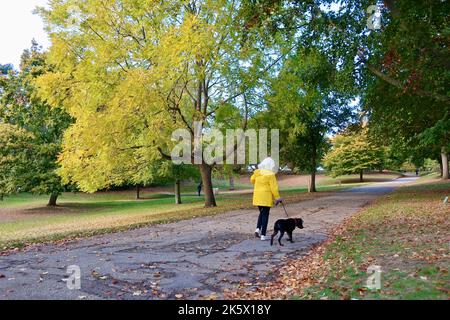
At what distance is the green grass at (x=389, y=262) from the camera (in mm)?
4805

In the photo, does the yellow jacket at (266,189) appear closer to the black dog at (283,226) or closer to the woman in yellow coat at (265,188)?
the woman in yellow coat at (265,188)

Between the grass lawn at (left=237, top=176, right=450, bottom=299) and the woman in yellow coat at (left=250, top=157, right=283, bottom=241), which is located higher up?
the woman in yellow coat at (left=250, top=157, right=283, bottom=241)

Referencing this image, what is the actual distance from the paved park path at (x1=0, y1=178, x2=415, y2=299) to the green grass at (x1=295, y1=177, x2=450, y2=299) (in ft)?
3.08

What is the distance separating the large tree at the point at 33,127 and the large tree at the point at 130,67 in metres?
11.9

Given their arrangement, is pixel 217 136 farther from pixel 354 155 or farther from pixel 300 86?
pixel 354 155

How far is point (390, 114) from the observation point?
64.4ft

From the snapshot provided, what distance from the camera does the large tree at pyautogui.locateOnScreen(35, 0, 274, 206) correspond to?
53.7 ft

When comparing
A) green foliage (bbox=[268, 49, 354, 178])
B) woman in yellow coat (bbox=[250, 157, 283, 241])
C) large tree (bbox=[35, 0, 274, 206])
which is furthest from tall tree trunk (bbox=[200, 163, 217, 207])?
woman in yellow coat (bbox=[250, 157, 283, 241])

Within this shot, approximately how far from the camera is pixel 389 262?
640cm

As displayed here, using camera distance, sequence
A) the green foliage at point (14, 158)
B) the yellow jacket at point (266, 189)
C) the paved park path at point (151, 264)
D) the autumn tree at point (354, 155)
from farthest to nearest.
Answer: the autumn tree at point (354, 155), the green foliage at point (14, 158), the yellow jacket at point (266, 189), the paved park path at point (151, 264)

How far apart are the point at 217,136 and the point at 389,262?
15.1m

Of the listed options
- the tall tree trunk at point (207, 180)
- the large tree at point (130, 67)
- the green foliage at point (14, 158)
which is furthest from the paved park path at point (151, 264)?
the green foliage at point (14, 158)

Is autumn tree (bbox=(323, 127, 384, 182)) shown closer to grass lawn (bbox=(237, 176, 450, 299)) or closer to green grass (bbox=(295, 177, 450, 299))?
green grass (bbox=(295, 177, 450, 299))
